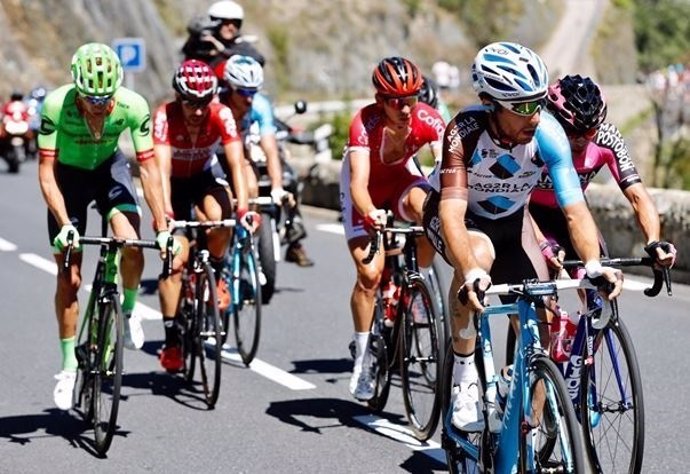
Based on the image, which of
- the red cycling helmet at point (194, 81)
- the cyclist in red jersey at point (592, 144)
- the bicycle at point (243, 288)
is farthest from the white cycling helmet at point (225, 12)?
the cyclist in red jersey at point (592, 144)

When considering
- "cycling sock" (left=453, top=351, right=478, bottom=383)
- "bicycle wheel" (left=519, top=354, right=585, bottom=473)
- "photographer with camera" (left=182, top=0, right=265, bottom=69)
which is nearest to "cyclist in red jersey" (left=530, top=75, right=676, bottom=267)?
"cycling sock" (left=453, top=351, right=478, bottom=383)

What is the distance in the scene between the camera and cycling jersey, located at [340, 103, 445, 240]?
8.48 metres

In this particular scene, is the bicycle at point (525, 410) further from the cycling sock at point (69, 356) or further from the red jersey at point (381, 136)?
the cycling sock at point (69, 356)

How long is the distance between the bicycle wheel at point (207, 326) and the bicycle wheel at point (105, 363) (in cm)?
80

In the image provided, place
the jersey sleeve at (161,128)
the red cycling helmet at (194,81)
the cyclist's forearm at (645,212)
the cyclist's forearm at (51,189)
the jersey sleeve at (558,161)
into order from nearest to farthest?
1. the jersey sleeve at (558,161)
2. the cyclist's forearm at (645,212)
3. the cyclist's forearm at (51,189)
4. the red cycling helmet at (194,81)
5. the jersey sleeve at (161,128)

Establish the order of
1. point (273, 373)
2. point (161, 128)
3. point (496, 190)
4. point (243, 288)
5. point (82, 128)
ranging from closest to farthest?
point (496, 190), point (82, 128), point (161, 128), point (273, 373), point (243, 288)

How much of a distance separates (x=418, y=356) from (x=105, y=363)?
1.68 metres

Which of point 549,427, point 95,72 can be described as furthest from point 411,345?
point 549,427

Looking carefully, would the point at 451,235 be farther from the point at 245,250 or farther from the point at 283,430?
the point at 245,250

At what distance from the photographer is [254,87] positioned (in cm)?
1093

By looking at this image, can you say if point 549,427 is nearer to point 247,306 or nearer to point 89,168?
point 89,168

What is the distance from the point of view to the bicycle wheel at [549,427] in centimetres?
532

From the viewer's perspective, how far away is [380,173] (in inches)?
345

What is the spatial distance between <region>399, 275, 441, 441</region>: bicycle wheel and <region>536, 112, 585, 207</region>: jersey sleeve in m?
1.69
